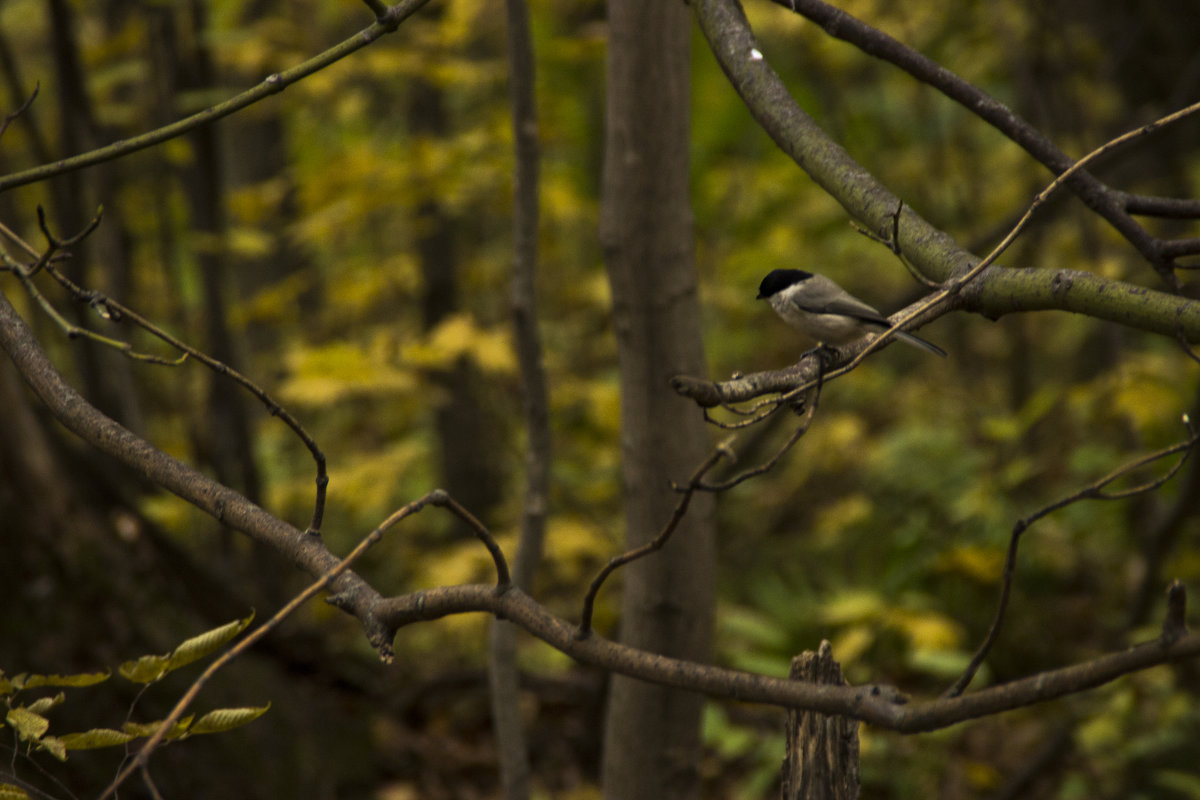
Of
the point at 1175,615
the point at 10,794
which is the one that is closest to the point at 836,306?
the point at 1175,615

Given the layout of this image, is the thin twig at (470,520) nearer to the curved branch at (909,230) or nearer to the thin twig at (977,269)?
the thin twig at (977,269)

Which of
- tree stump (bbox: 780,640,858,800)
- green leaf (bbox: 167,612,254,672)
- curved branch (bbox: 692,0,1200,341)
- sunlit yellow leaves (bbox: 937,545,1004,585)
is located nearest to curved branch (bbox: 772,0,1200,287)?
curved branch (bbox: 692,0,1200,341)

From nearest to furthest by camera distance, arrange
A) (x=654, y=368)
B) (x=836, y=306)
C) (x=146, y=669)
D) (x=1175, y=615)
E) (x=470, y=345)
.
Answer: (x=1175, y=615) < (x=146, y=669) < (x=836, y=306) < (x=654, y=368) < (x=470, y=345)

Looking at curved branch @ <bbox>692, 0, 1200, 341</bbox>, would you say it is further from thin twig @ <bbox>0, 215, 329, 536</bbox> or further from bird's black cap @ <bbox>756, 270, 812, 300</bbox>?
thin twig @ <bbox>0, 215, 329, 536</bbox>

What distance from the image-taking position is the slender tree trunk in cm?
239

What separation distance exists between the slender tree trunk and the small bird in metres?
0.33

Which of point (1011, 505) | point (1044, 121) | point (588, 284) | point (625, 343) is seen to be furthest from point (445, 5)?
point (1011, 505)

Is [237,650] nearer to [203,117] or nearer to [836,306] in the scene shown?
[203,117]

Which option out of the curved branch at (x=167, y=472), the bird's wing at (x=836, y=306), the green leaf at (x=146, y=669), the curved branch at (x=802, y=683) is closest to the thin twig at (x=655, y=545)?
the curved branch at (x=802, y=683)

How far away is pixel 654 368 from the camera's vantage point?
2484 millimetres

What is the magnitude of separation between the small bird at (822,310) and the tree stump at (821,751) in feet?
2.49

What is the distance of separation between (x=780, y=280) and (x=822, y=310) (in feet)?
0.58

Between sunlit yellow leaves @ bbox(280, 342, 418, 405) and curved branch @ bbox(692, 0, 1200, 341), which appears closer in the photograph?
curved branch @ bbox(692, 0, 1200, 341)

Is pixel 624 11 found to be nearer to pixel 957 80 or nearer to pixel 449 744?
pixel 957 80
